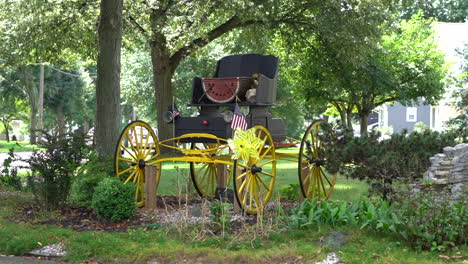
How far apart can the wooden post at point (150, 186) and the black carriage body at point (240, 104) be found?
0.79 metres

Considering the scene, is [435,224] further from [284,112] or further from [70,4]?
[284,112]

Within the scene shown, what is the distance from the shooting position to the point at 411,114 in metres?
52.9

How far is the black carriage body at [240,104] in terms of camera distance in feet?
34.5

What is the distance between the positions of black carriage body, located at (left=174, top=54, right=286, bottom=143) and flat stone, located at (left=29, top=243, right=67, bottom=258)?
3.22 m

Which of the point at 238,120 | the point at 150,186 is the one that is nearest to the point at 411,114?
the point at 150,186

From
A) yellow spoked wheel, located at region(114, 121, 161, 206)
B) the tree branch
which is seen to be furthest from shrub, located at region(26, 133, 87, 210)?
the tree branch

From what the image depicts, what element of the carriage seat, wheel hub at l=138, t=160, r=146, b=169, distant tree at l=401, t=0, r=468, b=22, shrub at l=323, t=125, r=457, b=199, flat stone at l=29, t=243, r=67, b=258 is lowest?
flat stone at l=29, t=243, r=67, b=258

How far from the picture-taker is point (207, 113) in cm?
1140

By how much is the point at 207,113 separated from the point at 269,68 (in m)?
1.50

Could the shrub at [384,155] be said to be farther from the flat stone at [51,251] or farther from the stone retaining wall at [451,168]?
the flat stone at [51,251]

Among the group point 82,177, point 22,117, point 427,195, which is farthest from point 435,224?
point 22,117

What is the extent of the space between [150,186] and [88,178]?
1093 millimetres

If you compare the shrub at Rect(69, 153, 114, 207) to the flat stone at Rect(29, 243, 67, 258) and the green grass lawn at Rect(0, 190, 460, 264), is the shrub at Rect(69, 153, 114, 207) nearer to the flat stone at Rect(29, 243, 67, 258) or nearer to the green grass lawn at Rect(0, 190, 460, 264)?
the green grass lawn at Rect(0, 190, 460, 264)

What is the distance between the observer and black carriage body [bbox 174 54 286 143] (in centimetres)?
1052
